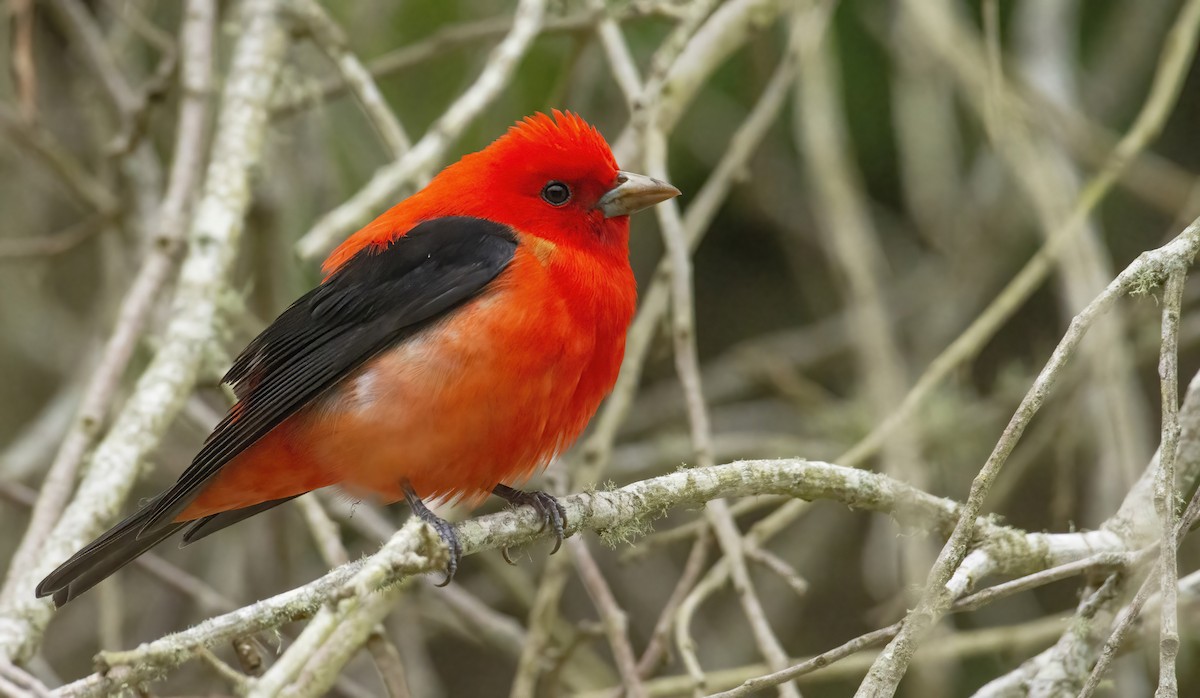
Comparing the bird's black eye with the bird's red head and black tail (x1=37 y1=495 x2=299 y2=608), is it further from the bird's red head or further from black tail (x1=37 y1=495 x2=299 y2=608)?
black tail (x1=37 y1=495 x2=299 y2=608)

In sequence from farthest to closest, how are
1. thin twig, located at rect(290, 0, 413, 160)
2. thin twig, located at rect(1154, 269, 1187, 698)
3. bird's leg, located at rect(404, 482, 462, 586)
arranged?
thin twig, located at rect(290, 0, 413, 160) < bird's leg, located at rect(404, 482, 462, 586) < thin twig, located at rect(1154, 269, 1187, 698)

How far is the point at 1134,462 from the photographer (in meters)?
3.89

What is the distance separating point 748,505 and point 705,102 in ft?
8.92

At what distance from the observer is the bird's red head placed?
370cm

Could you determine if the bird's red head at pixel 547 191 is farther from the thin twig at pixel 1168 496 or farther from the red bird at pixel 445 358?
the thin twig at pixel 1168 496

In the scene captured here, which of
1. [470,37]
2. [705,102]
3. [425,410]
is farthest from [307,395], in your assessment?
[705,102]

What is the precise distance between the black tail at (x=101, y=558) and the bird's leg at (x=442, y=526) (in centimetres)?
61

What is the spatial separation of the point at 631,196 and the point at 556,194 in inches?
8.5

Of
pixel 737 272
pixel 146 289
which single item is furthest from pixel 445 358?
pixel 737 272

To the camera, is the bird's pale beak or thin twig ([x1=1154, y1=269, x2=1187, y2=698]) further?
the bird's pale beak

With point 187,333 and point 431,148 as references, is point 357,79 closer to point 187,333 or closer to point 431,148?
point 431,148

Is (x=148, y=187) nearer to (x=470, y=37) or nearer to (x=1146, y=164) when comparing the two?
(x=470, y=37)

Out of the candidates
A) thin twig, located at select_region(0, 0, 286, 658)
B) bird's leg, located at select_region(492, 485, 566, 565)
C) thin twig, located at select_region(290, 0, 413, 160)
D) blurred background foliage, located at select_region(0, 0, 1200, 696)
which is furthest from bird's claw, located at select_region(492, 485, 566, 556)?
blurred background foliage, located at select_region(0, 0, 1200, 696)

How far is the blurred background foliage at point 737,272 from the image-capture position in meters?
4.81
